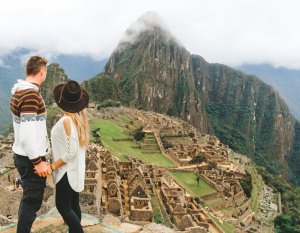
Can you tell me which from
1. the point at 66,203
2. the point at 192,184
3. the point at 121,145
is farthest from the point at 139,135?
the point at 66,203

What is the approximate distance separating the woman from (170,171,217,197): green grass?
27735mm

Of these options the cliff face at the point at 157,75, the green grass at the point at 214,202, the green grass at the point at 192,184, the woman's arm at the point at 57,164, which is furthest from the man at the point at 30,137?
the cliff face at the point at 157,75

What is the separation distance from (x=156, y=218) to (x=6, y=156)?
33.6 feet

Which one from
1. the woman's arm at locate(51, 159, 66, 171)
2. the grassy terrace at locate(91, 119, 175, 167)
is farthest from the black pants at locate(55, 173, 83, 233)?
the grassy terrace at locate(91, 119, 175, 167)

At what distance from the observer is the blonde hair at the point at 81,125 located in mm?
5402

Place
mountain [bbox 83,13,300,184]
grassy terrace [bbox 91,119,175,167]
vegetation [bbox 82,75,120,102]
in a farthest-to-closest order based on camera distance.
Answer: mountain [bbox 83,13,300,184]
vegetation [bbox 82,75,120,102]
grassy terrace [bbox 91,119,175,167]

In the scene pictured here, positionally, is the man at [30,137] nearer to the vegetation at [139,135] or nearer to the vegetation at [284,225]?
the vegetation at [284,225]

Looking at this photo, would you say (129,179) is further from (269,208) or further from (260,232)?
(269,208)

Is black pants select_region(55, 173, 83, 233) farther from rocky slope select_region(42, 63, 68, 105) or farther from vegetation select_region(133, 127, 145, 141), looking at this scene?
rocky slope select_region(42, 63, 68, 105)

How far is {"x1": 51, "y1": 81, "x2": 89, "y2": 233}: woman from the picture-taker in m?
5.30

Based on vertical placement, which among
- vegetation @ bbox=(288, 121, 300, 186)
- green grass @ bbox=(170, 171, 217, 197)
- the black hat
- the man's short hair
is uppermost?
the man's short hair

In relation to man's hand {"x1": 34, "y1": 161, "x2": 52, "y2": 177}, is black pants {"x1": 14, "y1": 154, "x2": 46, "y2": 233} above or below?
below

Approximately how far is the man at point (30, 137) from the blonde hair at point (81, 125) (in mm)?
442

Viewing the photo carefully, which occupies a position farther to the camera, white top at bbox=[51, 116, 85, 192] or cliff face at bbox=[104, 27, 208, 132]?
cliff face at bbox=[104, 27, 208, 132]
